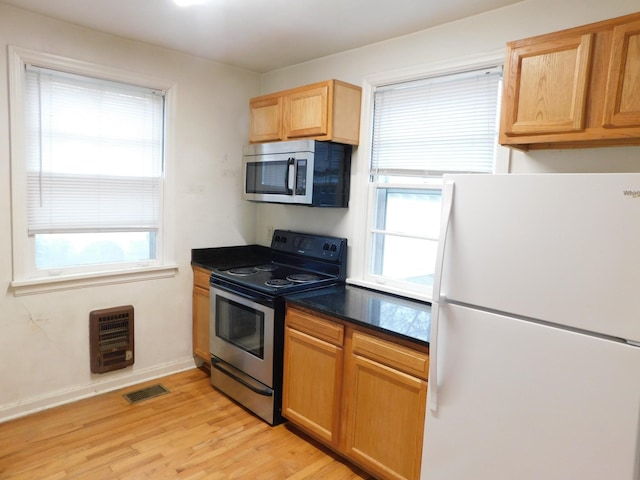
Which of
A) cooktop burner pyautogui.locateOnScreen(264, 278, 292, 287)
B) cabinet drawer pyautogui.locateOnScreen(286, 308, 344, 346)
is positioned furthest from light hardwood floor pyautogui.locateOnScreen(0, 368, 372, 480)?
cooktop burner pyautogui.locateOnScreen(264, 278, 292, 287)

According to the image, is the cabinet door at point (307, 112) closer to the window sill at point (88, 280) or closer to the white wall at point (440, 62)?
the white wall at point (440, 62)

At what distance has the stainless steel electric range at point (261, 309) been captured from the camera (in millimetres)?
2670

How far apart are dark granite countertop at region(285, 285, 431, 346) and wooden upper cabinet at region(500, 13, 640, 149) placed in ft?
3.20

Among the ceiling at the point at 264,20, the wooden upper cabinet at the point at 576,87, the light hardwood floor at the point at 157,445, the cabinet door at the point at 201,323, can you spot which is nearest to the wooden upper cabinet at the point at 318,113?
the ceiling at the point at 264,20

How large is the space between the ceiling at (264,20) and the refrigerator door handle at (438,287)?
1.15 m

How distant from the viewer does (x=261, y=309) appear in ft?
8.84

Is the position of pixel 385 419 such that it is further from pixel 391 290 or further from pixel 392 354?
pixel 391 290

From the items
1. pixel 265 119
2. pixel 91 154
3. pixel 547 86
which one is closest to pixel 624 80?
pixel 547 86

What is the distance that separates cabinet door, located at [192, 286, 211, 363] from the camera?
11.1 feet

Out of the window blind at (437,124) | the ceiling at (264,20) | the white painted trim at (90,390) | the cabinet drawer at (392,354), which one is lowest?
the white painted trim at (90,390)

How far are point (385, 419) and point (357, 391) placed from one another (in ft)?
0.66

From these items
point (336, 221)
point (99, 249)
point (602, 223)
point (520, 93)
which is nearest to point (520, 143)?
point (520, 93)

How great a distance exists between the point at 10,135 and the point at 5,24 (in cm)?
63

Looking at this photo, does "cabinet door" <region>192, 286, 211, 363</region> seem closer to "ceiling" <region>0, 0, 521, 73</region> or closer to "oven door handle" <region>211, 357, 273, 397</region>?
"oven door handle" <region>211, 357, 273, 397</region>
